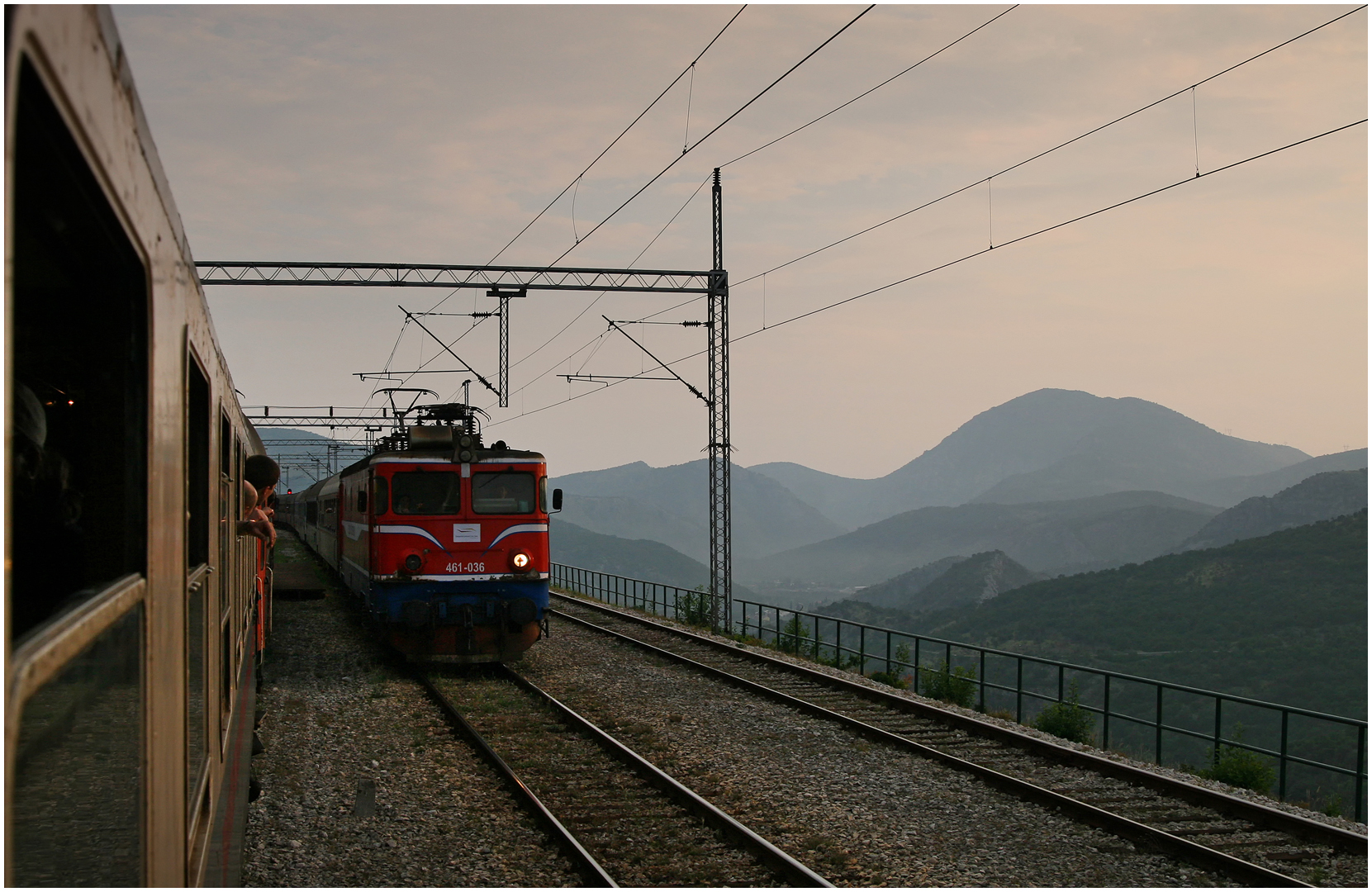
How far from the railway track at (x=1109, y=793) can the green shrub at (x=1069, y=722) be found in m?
1.19

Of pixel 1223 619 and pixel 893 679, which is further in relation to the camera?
pixel 1223 619

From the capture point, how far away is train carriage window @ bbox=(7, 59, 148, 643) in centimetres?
217

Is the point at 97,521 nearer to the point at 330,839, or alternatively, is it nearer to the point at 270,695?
the point at 330,839

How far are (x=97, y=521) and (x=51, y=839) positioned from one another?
79cm

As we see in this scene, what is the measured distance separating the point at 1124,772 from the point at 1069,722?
297 cm

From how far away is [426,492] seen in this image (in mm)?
14586

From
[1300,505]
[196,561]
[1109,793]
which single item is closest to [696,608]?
[1109,793]

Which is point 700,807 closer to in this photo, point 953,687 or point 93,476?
point 93,476

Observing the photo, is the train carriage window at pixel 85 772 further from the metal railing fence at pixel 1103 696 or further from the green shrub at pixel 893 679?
the green shrub at pixel 893 679

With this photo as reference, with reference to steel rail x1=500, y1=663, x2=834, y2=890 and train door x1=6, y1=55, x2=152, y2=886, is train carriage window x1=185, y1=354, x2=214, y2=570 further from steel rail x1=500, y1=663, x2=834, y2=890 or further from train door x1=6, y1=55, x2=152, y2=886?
steel rail x1=500, y1=663, x2=834, y2=890

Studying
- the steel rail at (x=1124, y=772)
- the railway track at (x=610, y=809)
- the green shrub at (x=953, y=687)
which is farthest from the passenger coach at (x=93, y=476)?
the green shrub at (x=953, y=687)

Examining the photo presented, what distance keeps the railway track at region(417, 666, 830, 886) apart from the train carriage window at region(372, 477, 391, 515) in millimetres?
3001

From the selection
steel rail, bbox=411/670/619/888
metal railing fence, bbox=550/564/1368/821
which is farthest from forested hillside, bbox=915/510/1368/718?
steel rail, bbox=411/670/619/888

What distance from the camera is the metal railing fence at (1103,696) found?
11.2 metres
